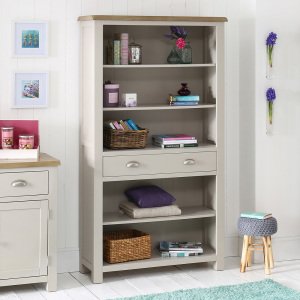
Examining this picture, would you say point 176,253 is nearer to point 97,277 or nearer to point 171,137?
point 97,277

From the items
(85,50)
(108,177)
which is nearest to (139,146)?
(108,177)

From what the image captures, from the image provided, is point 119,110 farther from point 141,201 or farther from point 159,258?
point 159,258

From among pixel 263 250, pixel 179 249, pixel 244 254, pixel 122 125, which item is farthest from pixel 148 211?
pixel 263 250

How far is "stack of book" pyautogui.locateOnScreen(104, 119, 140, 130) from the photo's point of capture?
4.64 m

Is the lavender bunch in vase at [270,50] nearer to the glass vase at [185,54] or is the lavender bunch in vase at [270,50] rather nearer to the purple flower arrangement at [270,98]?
the purple flower arrangement at [270,98]

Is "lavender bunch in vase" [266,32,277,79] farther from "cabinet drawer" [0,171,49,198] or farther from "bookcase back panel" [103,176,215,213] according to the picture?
"cabinet drawer" [0,171,49,198]

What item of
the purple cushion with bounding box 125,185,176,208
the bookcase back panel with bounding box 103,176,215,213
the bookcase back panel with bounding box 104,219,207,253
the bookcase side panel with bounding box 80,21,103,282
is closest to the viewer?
the bookcase side panel with bounding box 80,21,103,282

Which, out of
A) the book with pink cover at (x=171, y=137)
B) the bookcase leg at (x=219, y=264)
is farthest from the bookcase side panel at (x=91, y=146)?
the bookcase leg at (x=219, y=264)

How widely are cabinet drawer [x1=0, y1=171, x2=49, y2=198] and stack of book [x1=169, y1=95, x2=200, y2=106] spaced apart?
1.00 metres

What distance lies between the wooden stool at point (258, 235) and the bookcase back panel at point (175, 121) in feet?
2.03

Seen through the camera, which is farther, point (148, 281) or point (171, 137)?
point (171, 137)

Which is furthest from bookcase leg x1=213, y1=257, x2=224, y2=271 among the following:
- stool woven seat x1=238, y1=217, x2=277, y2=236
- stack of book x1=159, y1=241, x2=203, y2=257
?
stool woven seat x1=238, y1=217, x2=277, y2=236

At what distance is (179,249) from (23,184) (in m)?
1.21

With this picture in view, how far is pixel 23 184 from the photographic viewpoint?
A: 14.0ft
